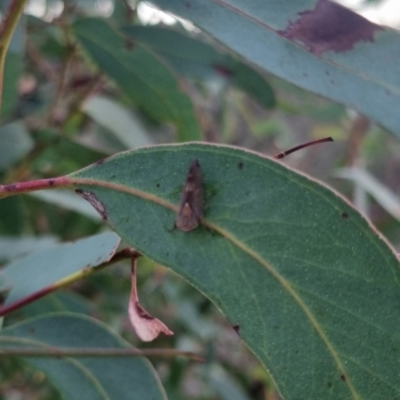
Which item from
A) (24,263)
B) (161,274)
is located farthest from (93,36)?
(161,274)

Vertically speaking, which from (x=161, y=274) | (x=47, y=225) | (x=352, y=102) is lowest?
(x=161, y=274)

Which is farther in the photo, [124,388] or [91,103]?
[91,103]

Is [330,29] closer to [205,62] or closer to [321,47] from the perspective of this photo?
[321,47]

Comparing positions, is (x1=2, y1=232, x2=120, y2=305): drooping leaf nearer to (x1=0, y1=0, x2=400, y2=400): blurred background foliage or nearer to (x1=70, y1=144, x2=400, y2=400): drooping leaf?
(x1=70, y1=144, x2=400, y2=400): drooping leaf

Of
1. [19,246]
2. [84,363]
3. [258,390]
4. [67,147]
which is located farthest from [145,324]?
[258,390]

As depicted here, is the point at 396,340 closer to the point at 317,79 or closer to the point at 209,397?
the point at 317,79

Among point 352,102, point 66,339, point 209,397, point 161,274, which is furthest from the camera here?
point 161,274
